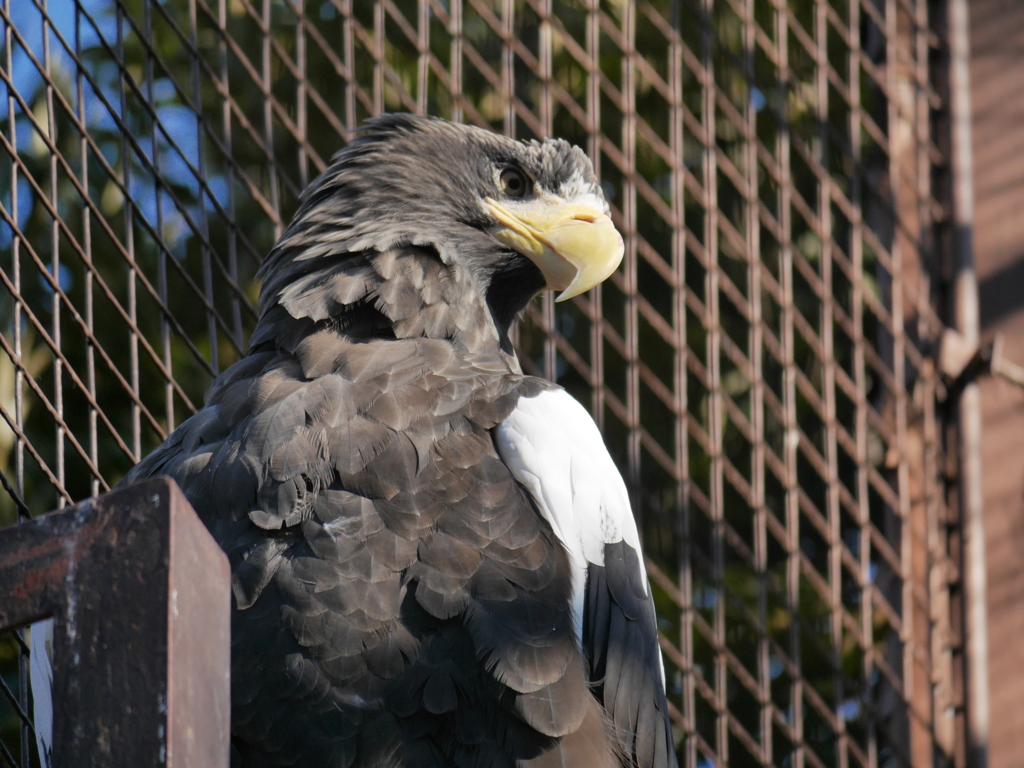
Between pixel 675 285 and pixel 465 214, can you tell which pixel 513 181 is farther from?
pixel 675 285

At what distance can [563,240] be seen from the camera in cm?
223

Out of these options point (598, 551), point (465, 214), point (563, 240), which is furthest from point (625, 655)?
point (465, 214)

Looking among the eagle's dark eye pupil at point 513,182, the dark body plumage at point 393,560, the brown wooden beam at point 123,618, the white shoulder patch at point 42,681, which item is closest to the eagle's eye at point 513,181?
the eagle's dark eye pupil at point 513,182

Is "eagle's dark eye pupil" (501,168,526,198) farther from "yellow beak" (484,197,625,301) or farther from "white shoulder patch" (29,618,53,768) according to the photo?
"white shoulder patch" (29,618,53,768)

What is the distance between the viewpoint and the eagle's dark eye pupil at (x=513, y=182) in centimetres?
234

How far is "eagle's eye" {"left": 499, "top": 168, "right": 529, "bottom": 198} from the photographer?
233cm

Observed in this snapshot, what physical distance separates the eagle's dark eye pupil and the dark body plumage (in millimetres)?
320

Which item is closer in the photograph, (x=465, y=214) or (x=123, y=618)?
(x=123, y=618)

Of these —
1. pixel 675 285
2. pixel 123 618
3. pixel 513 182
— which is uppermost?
pixel 513 182

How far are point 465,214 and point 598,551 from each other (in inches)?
29.3

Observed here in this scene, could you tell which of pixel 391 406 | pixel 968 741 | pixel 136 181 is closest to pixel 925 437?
pixel 968 741

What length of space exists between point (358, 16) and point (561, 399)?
2330 millimetres

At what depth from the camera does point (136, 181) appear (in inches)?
147

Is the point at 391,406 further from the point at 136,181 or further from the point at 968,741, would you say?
the point at 136,181
